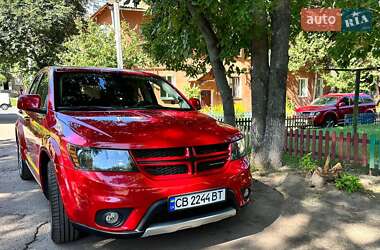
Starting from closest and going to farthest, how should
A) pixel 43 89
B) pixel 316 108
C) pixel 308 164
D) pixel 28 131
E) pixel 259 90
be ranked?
pixel 43 89
pixel 28 131
pixel 308 164
pixel 259 90
pixel 316 108

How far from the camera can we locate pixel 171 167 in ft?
11.3

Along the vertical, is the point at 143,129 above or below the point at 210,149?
above

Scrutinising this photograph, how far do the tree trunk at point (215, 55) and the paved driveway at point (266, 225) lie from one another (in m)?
2.22

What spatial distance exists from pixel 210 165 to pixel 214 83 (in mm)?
23389

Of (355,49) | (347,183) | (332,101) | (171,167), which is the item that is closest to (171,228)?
(171,167)

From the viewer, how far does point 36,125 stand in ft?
15.9

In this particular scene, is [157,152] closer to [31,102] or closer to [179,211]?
[179,211]

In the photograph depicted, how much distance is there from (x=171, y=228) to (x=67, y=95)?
212 cm

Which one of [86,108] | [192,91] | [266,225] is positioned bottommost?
[266,225]

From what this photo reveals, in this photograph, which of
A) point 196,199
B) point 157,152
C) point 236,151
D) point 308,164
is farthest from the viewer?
point 308,164

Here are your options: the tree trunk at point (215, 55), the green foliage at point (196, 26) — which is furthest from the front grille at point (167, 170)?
the tree trunk at point (215, 55)

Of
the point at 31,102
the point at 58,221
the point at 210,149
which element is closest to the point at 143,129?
the point at 210,149

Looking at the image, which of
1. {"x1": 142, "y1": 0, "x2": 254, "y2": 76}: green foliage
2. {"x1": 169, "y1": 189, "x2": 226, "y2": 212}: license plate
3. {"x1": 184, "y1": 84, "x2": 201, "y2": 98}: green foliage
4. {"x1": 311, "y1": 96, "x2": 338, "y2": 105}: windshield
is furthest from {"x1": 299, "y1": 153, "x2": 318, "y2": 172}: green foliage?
{"x1": 184, "y1": 84, "x2": 201, "y2": 98}: green foliage

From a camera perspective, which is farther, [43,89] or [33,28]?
[33,28]
